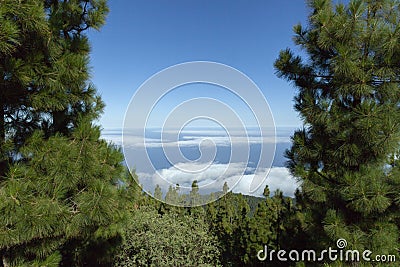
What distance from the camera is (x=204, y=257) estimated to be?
16.6 ft

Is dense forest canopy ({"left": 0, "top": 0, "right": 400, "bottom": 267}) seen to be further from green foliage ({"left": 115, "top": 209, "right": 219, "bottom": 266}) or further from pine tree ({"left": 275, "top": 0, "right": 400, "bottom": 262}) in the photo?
green foliage ({"left": 115, "top": 209, "right": 219, "bottom": 266})

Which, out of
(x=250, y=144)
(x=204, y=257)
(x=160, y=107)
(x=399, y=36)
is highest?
(x=399, y=36)

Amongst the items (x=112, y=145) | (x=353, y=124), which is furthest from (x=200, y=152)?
(x=353, y=124)

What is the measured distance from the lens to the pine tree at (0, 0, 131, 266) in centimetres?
206

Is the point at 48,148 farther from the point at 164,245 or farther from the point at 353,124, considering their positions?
the point at 164,245

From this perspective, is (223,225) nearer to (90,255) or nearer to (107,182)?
(90,255)

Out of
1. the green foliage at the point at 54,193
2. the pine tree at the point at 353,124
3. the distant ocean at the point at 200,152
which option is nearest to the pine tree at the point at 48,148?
the green foliage at the point at 54,193

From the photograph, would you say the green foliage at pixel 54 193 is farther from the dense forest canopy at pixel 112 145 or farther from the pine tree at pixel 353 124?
the pine tree at pixel 353 124

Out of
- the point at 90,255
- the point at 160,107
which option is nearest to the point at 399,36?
the point at 160,107

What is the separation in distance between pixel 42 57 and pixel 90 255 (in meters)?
2.91

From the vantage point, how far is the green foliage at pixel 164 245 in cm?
466

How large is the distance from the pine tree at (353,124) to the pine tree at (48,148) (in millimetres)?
2106

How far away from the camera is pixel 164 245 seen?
15.3 feet

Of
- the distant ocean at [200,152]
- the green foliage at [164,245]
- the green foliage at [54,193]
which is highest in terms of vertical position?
the distant ocean at [200,152]
